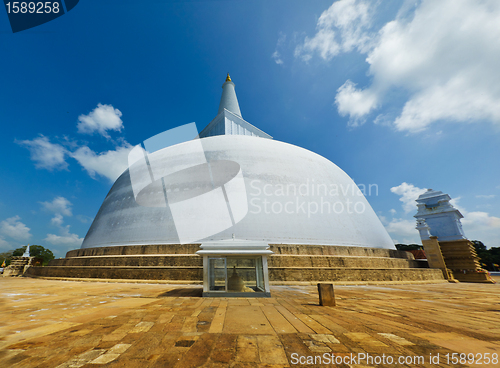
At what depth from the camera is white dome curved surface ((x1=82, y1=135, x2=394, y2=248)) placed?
10.9m

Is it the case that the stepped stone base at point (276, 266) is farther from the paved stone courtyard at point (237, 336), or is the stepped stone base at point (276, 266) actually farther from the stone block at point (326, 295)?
the paved stone courtyard at point (237, 336)

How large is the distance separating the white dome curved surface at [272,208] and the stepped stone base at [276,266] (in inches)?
27.5

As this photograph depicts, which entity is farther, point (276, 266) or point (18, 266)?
point (18, 266)

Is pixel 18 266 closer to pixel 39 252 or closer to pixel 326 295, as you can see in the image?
pixel 326 295

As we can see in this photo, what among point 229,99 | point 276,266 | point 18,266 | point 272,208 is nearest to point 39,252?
point 18,266

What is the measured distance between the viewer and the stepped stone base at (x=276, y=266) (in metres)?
8.84

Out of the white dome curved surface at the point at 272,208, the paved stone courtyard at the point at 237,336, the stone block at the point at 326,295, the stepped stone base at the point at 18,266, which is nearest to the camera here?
the paved stone courtyard at the point at 237,336

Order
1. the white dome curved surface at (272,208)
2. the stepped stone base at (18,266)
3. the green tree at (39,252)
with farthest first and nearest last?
the green tree at (39,252), the stepped stone base at (18,266), the white dome curved surface at (272,208)

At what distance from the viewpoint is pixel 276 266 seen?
29.9 ft

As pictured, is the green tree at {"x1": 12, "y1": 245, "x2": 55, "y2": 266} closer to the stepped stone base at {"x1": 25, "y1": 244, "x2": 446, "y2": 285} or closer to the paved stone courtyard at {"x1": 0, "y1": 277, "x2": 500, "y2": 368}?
the stepped stone base at {"x1": 25, "y1": 244, "x2": 446, "y2": 285}

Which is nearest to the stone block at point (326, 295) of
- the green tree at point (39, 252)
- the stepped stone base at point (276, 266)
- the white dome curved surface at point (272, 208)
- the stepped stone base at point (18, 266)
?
the stepped stone base at point (276, 266)

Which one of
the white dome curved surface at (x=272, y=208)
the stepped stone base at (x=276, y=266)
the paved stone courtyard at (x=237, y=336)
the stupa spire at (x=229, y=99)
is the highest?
the stupa spire at (x=229, y=99)

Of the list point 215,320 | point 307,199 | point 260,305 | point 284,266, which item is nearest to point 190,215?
point 284,266

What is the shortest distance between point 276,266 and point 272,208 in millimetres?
3172
